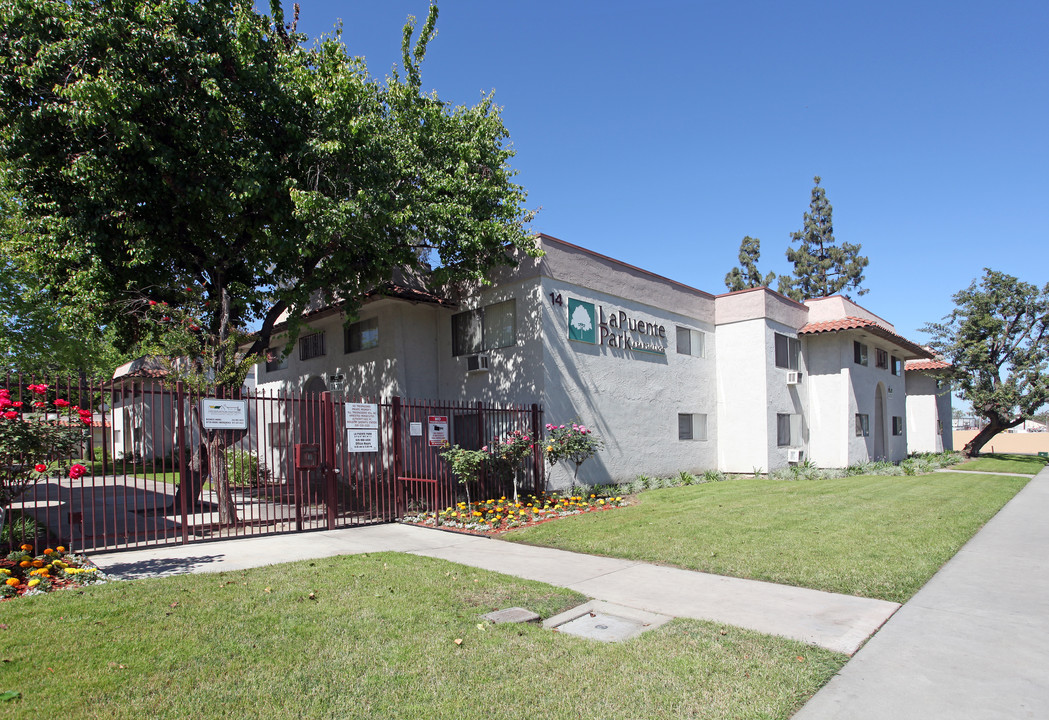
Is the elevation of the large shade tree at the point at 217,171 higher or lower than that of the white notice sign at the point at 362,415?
higher

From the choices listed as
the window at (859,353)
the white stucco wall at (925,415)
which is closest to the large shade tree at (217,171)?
the window at (859,353)

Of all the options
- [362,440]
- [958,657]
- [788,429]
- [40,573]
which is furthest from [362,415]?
[788,429]

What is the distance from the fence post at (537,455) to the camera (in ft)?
44.6

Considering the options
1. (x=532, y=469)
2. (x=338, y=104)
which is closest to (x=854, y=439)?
(x=532, y=469)

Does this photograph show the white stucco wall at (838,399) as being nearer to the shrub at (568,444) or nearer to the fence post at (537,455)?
the shrub at (568,444)

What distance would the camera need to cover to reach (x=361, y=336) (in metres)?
17.2

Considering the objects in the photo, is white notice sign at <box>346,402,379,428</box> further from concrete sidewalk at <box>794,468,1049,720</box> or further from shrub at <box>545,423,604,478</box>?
concrete sidewalk at <box>794,468,1049,720</box>

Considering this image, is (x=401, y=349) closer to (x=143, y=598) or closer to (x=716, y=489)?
(x=716, y=489)

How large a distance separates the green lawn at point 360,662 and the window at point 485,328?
30.1 feet

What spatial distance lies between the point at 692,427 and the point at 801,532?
365 inches

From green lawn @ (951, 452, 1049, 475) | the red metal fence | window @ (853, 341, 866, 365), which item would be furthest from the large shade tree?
green lawn @ (951, 452, 1049, 475)

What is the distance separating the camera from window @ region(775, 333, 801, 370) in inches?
780

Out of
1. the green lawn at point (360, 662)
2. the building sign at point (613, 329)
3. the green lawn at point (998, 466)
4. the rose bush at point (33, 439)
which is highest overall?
the building sign at point (613, 329)

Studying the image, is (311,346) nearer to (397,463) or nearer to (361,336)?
(361,336)
